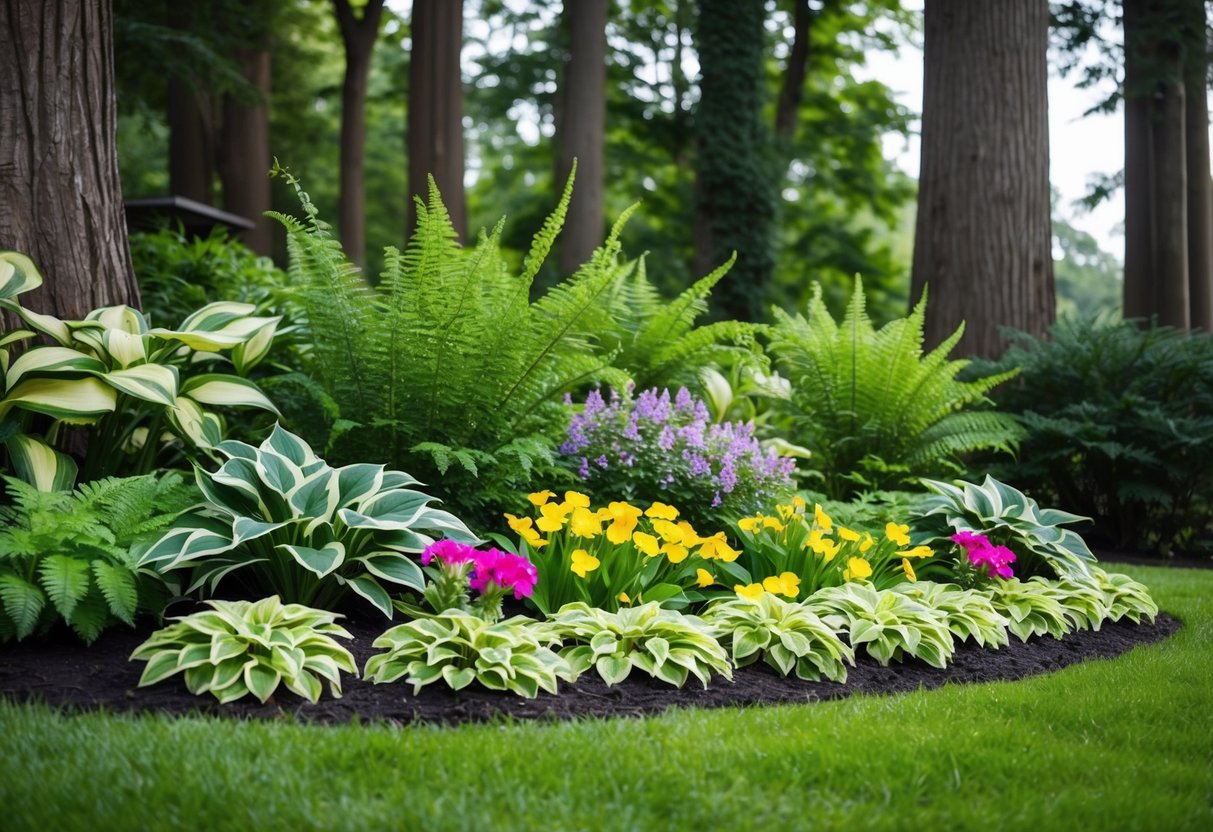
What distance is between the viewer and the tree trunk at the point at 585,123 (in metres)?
12.5

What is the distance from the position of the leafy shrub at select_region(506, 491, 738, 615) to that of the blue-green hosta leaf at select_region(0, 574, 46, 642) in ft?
4.68

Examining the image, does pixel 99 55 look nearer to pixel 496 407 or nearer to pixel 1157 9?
pixel 496 407

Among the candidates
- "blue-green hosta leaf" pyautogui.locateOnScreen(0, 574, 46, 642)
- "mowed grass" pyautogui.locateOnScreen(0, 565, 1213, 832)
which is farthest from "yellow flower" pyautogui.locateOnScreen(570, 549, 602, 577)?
"blue-green hosta leaf" pyautogui.locateOnScreen(0, 574, 46, 642)

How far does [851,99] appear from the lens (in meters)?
18.2

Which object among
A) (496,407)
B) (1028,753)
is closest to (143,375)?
(496,407)

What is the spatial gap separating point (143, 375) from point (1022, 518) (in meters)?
3.62

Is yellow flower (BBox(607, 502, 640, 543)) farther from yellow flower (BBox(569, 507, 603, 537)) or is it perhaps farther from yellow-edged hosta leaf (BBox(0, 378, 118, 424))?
yellow-edged hosta leaf (BBox(0, 378, 118, 424))

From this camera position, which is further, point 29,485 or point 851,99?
point 851,99

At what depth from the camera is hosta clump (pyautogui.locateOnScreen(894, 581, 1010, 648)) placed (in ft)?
11.6

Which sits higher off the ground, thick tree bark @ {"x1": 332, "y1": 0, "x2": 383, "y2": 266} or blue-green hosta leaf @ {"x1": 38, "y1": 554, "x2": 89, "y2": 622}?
thick tree bark @ {"x1": 332, "y1": 0, "x2": 383, "y2": 266}

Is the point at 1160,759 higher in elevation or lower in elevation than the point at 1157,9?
lower

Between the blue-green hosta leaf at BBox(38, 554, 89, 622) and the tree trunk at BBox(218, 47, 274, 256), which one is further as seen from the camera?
the tree trunk at BBox(218, 47, 274, 256)

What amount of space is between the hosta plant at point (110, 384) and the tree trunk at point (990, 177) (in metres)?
5.08

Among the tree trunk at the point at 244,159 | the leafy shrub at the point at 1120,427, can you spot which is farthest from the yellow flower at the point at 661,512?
the tree trunk at the point at 244,159
